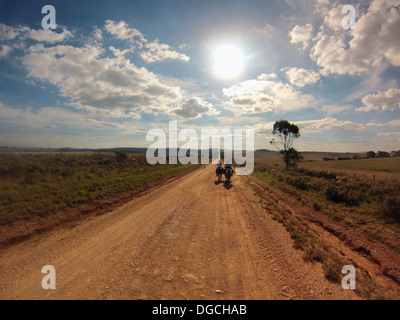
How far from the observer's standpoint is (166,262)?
5109 mm

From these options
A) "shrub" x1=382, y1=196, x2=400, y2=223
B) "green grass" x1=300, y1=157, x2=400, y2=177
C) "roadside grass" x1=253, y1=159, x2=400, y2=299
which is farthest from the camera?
"green grass" x1=300, y1=157, x2=400, y2=177

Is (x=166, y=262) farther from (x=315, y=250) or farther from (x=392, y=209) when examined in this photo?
(x=392, y=209)

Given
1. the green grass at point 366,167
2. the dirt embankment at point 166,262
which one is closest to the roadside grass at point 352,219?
the dirt embankment at point 166,262

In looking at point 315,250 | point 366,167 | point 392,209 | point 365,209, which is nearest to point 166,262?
point 315,250

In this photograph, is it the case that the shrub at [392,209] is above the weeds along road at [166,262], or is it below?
above

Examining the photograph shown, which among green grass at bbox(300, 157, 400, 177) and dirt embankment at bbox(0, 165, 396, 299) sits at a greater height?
green grass at bbox(300, 157, 400, 177)

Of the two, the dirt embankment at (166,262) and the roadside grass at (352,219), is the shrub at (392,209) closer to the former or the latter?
the roadside grass at (352,219)

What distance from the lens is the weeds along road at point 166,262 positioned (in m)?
3.97

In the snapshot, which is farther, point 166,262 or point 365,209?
point 365,209

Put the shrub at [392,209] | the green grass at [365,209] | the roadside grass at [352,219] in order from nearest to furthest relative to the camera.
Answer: the roadside grass at [352,219], the green grass at [365,209], the shrub at [392,209]

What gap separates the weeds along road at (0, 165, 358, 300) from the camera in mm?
3975

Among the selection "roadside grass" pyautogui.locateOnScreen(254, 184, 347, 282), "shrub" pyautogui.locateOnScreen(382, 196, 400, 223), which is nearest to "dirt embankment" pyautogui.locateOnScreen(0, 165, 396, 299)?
"roadside grass" pyautogui.locateOnScreen(254, 184, 347, 282)

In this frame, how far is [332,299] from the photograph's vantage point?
3836 mm

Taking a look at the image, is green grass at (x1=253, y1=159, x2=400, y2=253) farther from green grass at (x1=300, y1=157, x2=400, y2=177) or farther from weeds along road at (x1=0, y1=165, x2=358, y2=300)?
green grass at (x1=300, y1=157, x2=400, y2=177)
